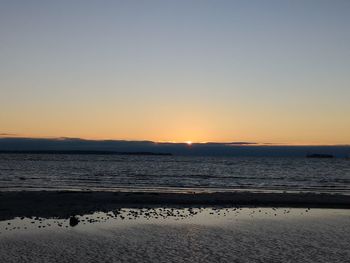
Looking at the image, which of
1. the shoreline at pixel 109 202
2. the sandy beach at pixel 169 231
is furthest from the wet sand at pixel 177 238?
the shoreline at pixel 109 202

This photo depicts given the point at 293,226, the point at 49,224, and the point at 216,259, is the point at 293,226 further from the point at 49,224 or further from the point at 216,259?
the point at 49,224

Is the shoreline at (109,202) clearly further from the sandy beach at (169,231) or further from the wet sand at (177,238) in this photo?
the wet sand at (177,238)

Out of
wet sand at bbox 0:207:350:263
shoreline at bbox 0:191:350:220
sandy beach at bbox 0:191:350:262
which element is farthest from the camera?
shoreline at bbox 0:191:350:220

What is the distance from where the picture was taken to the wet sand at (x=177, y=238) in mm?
19531

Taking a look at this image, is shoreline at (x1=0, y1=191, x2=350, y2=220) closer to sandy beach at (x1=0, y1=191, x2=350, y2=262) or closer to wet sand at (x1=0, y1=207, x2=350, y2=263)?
sandy beach at (x1=0, y1=191, x2=350, y2=262)

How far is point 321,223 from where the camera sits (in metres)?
30.3

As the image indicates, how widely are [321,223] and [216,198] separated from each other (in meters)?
18.5

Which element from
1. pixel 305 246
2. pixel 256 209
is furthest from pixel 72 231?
pixel 256 209

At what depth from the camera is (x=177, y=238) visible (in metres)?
24.0

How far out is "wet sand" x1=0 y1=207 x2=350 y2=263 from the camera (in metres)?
19.5

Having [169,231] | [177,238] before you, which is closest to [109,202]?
[169,231]

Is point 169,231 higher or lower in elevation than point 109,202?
higher

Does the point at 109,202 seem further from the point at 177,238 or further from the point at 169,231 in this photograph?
the point at 177,238

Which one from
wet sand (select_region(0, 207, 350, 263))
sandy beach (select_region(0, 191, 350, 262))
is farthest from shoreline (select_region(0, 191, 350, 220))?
wet sand (select_region(0, 207, 350, 263))
